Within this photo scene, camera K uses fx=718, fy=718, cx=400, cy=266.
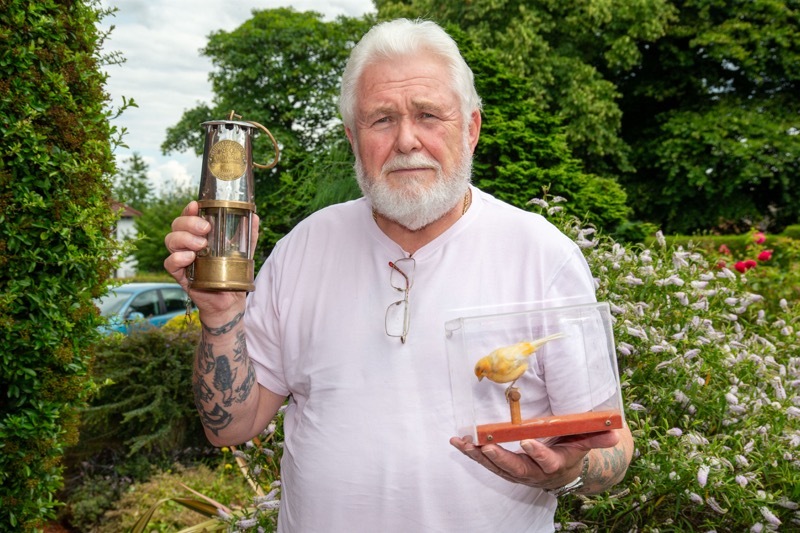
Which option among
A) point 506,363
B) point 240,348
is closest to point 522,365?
point 506,363

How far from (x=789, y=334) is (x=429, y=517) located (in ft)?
11.5

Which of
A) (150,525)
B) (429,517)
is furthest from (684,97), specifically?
(429,517)

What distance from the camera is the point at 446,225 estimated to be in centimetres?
221

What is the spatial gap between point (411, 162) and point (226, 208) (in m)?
0.55

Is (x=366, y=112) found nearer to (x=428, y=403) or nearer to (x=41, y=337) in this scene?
(x=428, y=403)

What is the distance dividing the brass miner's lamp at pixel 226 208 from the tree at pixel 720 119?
2187 cm

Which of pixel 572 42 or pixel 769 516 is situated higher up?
pixel 572 42

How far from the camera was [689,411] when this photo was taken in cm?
350

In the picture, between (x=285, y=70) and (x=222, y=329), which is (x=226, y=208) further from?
(x=285, y=70)

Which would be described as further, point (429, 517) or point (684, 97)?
point (684, 97)

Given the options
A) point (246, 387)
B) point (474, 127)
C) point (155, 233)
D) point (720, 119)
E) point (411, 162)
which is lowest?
point (246, 387)

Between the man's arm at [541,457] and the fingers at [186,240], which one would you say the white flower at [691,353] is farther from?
the fingers at [186,240]

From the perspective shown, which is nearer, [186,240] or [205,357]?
[186,240]

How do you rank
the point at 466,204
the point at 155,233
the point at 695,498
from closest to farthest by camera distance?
the point at 466,204 → the point at 695,498 → the point at 155,233
